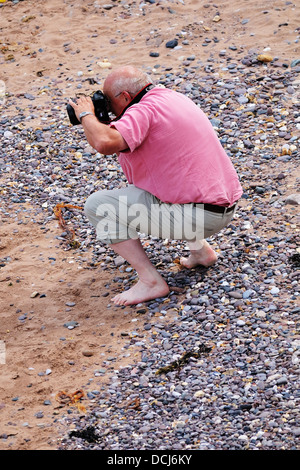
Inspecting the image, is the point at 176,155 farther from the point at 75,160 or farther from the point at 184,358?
the point at 75,160

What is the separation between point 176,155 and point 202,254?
751 millimetres

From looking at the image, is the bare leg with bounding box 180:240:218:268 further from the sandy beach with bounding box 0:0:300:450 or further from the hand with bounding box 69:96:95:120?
the hand with bounding box 69:96:95:120

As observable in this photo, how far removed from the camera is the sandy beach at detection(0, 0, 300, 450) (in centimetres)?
392

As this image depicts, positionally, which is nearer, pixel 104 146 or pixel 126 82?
pixel 104 146

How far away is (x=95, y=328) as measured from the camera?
4.29m

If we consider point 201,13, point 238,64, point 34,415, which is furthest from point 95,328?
point 201,13

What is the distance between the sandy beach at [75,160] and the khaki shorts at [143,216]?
433 mm

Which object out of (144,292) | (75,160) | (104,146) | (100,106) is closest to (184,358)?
(144,292)

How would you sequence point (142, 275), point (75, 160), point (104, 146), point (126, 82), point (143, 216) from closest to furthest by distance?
point (104, 146) < point (126, 82) < point (143, 216) < point (142, 275) < point (75, 160)

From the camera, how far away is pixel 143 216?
13.9 ft

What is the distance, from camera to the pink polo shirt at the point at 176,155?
13.2ft

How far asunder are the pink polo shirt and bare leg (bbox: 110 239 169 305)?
Result: 0.39 metres

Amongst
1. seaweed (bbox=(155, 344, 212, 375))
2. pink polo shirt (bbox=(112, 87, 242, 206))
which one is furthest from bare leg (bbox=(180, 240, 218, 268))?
seaweed (bbox=(155, 344, 212, 375))
